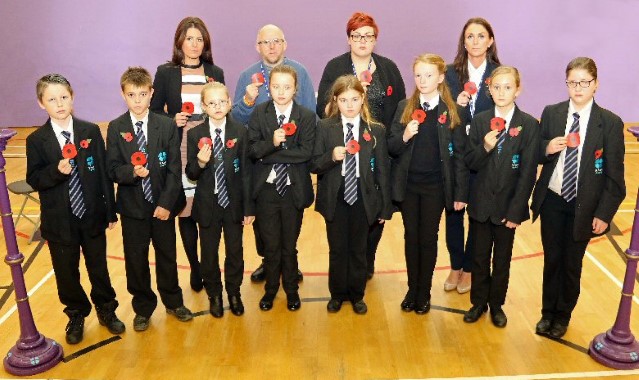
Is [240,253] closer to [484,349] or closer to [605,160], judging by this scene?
[484,349]

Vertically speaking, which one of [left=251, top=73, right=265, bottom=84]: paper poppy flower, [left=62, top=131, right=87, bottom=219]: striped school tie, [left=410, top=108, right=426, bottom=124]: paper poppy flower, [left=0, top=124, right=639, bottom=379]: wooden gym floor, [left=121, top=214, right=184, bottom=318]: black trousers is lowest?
[left=0, top=124, right=639, bottom=379]: wooden gym floor

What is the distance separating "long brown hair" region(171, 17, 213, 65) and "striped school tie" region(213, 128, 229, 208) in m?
0.70

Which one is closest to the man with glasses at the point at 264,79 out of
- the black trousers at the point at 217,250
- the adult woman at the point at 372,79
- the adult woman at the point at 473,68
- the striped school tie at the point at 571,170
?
the adult woman at the point at 372,79

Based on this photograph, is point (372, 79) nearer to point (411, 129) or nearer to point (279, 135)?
point (411, 129)

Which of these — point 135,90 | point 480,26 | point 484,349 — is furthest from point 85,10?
point 484,349

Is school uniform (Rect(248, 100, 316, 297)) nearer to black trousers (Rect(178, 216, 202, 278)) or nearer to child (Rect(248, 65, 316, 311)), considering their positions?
child (Rect(248, 65, 316, 311))

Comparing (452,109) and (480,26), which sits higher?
(480,26)

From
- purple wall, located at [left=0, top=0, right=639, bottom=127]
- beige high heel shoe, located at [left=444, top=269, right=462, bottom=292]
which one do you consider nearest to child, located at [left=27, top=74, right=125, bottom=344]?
beige high heel shoe, located at [left=444, top=269, right=462, bottom=292]

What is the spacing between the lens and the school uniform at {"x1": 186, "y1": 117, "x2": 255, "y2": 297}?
13.3ft

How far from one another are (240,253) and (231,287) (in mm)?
276

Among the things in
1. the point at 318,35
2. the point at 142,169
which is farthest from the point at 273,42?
the point at 318,35

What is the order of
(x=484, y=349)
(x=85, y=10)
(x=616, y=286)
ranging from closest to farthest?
(x=484, y=349)
(x=616, y=286)
(x=85, y=10)

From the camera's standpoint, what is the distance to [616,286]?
4.84m

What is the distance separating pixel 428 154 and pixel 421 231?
543mm
